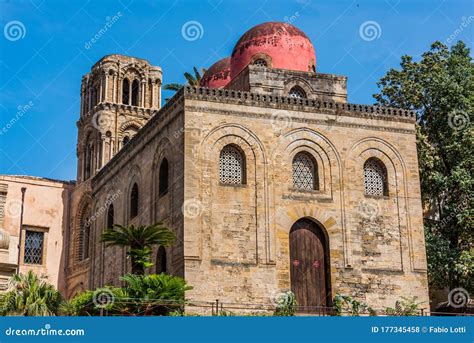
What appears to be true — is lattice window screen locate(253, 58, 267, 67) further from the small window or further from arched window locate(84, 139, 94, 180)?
the small window

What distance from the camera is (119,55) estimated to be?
46.6 meters

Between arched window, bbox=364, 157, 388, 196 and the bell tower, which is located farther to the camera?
the bell tower

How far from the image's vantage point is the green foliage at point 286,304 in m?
25.6

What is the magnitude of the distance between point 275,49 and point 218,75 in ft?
13.8

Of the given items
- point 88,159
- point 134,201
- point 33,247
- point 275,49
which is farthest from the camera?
point 88,159

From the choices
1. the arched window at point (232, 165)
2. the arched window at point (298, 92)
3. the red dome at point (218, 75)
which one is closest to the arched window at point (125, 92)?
the red dome at point (218, 75)

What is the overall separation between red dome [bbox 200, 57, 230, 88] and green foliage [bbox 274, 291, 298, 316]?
457 inches

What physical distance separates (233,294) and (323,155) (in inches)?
233

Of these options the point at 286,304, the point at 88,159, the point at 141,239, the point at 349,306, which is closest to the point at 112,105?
the point at 88,159

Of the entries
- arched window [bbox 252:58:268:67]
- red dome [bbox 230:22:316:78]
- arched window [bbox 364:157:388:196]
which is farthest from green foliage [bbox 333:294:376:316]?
arched window [bbox 252:58:268:67]

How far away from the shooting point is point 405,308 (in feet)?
89.0

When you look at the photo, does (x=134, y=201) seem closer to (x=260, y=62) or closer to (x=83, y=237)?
(x=260, y=62)

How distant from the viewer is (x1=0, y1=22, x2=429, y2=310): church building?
2628 cm

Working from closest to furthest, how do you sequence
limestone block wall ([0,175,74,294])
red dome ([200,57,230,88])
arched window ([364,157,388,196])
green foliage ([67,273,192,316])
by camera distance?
green foliage ([67,273,192,316])
arched window ([364,157,388,196])
red dome ([200,57,230,88])
limestone block wall ([0,175,74,294])
